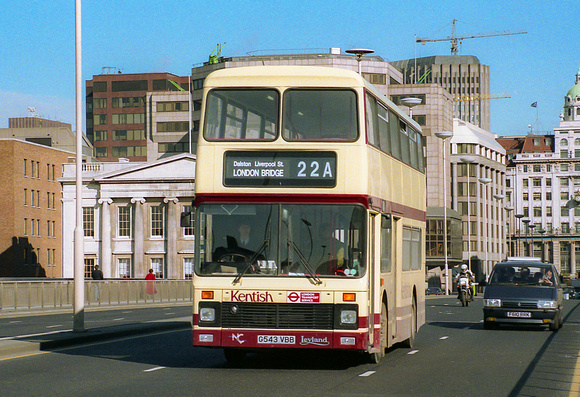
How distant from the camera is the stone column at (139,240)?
82375mm

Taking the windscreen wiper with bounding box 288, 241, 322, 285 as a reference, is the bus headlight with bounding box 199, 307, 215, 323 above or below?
below

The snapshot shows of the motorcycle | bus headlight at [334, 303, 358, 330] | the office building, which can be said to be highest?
the office building

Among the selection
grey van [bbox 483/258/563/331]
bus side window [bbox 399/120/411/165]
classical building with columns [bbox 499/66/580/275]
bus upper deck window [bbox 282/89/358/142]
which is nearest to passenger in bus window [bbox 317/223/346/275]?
bus upper deck window [bbox 282/89/358/142]

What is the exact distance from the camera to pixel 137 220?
8344cm

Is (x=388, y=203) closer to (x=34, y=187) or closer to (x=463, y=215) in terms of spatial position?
(x=34, y=187)

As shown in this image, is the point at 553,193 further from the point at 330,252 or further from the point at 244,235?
the point at 244,235

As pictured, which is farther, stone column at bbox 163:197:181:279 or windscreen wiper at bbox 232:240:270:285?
stone column at bbox 163:197:181:279

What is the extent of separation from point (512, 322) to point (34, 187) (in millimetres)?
85297

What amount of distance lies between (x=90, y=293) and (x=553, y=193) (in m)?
140

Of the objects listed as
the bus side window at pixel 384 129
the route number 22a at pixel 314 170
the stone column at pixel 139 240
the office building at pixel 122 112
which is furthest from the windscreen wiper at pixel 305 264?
the office building at pixel 122 112

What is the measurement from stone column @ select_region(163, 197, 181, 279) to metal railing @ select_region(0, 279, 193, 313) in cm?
2784

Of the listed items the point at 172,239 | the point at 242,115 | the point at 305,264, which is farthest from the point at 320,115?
the point at 172,239

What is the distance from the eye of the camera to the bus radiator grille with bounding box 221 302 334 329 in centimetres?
1386

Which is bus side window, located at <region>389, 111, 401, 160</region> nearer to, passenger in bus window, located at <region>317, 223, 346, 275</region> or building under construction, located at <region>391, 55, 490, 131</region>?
passenger in bus window, located at <region>317, 223, 346, 275</region>
